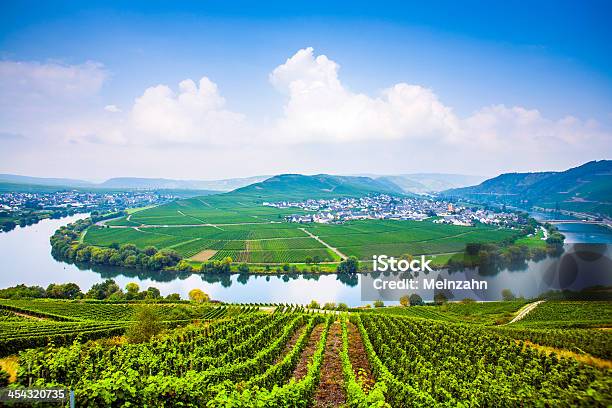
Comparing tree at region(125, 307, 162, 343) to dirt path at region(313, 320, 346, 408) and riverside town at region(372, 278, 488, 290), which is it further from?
riverside town at region(372, 278, 488, 290)

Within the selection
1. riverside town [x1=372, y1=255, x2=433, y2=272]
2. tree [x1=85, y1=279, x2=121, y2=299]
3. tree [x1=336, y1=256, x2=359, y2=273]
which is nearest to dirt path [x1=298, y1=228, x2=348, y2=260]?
tree [x1=336, y1=256, x2=359, y2=273]

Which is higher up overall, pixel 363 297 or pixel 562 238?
pixel 562 238

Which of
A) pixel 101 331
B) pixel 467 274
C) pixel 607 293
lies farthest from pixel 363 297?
pixel 101 331

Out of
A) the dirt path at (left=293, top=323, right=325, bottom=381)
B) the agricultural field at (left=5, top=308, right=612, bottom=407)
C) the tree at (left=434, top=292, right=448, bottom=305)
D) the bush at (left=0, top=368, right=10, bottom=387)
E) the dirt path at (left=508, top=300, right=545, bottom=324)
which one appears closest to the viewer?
the agricultural field at (left=5, top=308, right=612, bottom=407)

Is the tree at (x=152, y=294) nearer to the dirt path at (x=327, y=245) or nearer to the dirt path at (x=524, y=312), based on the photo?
the dirt path at (x=327, y=245)

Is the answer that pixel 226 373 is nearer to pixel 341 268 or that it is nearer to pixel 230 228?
pixel 341 268

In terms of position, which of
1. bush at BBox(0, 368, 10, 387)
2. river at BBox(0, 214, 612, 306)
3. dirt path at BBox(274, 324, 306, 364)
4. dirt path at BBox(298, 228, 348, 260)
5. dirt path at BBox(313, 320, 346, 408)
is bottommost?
river at BBox(0, 214, 612, 306)

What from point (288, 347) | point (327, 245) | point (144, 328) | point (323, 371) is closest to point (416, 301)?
point (288, 347)
